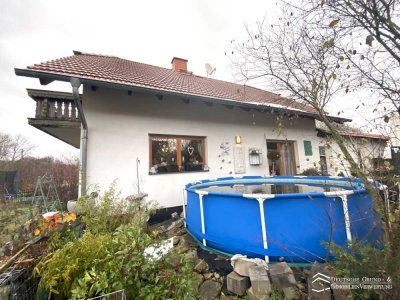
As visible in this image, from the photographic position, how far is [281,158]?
28.9ft

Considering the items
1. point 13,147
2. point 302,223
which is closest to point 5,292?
point 302,223

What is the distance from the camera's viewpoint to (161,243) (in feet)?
7.12

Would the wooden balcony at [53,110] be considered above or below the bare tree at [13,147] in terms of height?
below

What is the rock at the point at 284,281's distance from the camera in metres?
2.30

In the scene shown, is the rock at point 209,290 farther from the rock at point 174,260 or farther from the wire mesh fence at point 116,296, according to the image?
the wire mesh fence at point 116,296

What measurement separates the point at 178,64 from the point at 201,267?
34.0 feet

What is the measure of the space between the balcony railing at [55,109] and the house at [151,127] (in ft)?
0.07

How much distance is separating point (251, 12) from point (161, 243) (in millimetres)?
4637

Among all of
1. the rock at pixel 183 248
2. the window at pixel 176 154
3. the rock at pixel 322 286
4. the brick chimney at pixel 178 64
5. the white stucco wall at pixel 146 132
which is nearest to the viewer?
the rock at pixel 322 286

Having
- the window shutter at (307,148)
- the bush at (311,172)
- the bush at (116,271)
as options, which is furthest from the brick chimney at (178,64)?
the bush at (116,271)

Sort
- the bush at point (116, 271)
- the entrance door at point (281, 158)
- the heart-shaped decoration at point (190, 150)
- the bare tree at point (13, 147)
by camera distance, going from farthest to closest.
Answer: the bare tree at point (13, 147) < the entrance door at point (281, 158) < the heart-shaped decoration at point (190, 150) < the bush at point (116, 271)

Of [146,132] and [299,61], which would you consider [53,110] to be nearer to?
[146,132]

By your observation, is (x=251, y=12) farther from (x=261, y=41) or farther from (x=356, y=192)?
(x=356, y=192)

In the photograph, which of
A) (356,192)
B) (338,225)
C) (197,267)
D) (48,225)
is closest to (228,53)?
(356,192)
